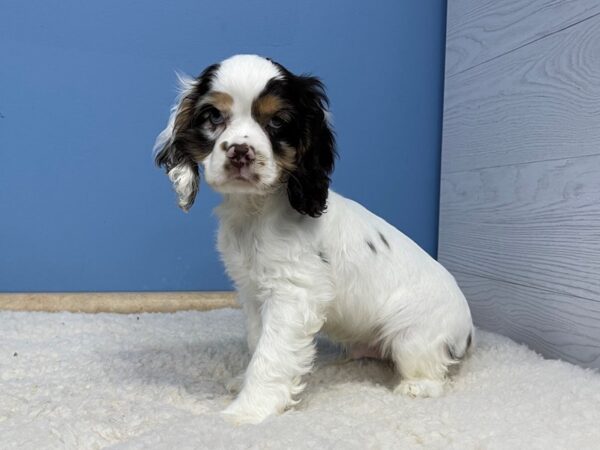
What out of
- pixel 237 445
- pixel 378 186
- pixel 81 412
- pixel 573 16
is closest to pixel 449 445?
pixel 237 445

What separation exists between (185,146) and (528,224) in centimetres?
143

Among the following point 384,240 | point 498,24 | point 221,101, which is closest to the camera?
point 221,101

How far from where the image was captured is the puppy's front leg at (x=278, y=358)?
148cm

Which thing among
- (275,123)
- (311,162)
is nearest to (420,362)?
(311,162)

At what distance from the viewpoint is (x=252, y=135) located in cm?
144

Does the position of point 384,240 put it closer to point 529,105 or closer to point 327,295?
point 327,295

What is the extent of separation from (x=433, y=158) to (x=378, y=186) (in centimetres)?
34

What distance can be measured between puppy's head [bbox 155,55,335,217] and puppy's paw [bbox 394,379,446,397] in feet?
2.11

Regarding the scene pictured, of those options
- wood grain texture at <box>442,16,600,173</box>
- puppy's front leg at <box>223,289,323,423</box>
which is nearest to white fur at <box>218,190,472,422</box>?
puppy's front leg at <box>223,289,323,423</box>

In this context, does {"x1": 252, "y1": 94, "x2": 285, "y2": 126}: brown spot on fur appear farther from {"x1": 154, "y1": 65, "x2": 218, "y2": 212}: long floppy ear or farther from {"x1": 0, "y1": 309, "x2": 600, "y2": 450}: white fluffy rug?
{"x1": 0, "y1": 309, "x2": 600, "y2": 450}: white fluffy rug

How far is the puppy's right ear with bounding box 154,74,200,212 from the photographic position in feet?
5.20

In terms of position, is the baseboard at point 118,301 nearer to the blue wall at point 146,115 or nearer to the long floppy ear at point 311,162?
the blue wall at point 146,115

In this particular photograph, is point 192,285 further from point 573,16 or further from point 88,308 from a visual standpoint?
point 573,16

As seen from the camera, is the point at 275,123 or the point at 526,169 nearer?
the point at 275,123
